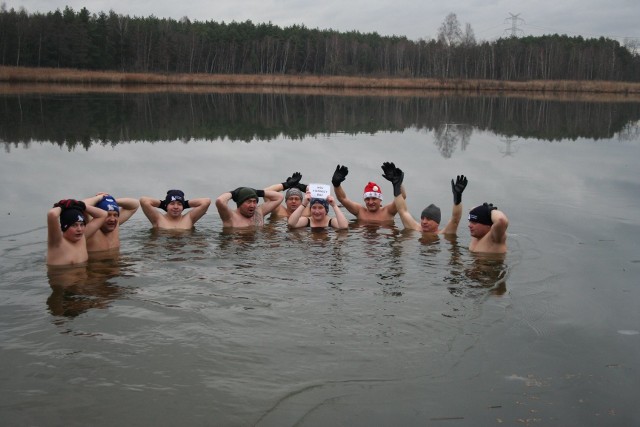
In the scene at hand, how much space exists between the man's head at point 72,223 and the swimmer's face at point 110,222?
728 millimetres

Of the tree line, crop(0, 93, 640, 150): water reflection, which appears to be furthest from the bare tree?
crop(0, 93, 640, 150): water reflection

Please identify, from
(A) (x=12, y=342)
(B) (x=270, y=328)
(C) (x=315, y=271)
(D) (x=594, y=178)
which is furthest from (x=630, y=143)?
(A) (x=12, y=342)

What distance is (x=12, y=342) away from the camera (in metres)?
6.21

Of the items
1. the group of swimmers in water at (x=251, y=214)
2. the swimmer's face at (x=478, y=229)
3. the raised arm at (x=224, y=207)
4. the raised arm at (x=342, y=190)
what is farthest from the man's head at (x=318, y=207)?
the swimmer's face at (x=478, y=229)

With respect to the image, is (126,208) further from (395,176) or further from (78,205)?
(395,176)

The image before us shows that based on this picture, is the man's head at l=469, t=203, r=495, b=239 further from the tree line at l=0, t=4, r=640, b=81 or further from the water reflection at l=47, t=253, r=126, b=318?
the tree line at l=0, t=4, r=640, b=81

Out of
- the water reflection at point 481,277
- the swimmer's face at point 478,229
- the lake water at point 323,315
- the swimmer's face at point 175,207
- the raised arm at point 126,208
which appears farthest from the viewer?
the swimmer's face at point 175,207

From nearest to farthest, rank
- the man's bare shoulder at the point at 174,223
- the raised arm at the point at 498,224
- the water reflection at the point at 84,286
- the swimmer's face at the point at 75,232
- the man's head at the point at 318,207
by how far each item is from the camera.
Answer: the water reflection at the point at 84,286
the swimmer's face at the point at 75,232
the raised arm at the point at 498,224
the man's bare shoulder at the point at 174,223
the man's head at the point at 318,207

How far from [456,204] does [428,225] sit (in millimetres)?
684

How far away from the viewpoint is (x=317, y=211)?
12.2 m

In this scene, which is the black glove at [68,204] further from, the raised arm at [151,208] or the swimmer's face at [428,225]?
the swimmer's face at [428,225]

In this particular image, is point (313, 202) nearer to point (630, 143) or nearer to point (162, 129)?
point (162, 129)

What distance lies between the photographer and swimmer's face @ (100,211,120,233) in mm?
9828

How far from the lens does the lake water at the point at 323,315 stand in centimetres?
517
